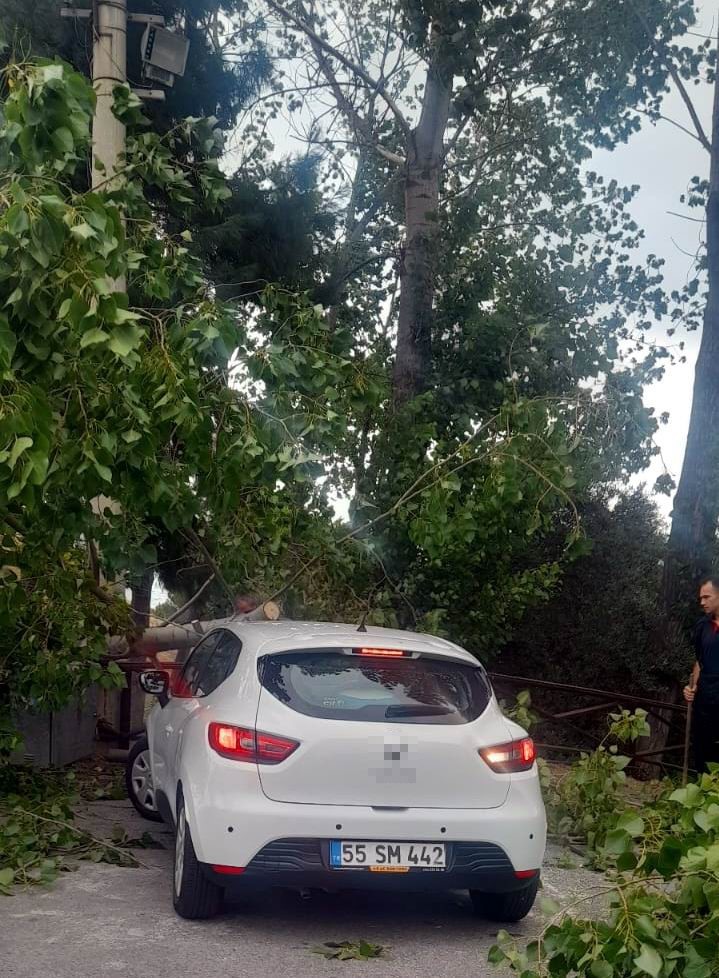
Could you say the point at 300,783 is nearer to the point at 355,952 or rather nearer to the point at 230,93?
the point at 355,952

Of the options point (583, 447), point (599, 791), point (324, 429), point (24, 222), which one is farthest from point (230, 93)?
point (24, 222)

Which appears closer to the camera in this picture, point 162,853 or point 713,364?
point 162,853

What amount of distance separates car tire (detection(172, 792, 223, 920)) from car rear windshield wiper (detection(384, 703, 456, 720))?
3.61ft

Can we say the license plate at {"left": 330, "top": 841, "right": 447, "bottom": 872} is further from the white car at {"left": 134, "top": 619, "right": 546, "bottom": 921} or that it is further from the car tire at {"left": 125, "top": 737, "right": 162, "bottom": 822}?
the car tire at {"left": 125, "top": 737, "right": 162, "bottom": 822}

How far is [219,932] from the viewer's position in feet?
20.1

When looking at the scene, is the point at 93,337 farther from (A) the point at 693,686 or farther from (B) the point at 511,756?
(A) the point at 693,686

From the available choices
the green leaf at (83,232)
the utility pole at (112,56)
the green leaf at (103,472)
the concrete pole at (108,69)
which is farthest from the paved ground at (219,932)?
the concrete pole at (108,69)

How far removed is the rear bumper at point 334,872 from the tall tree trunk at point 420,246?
38.0ft

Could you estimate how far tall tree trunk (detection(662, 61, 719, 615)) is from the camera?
58.6 feet

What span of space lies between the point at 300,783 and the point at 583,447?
627 centimetres

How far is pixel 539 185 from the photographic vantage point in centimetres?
2195

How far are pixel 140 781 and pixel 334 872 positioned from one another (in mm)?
4090

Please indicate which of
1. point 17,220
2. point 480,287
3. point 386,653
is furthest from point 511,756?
point 480,287

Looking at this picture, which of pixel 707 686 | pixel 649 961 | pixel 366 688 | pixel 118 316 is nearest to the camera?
pixel 649 961
